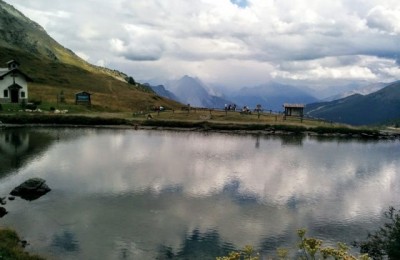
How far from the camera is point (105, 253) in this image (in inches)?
1299

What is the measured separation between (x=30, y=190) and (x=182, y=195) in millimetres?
17817

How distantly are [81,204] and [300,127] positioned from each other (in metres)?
89.8

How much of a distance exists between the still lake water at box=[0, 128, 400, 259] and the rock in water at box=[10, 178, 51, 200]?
116 cm

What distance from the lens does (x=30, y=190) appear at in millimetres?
47531

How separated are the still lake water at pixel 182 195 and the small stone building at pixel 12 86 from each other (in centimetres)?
4559

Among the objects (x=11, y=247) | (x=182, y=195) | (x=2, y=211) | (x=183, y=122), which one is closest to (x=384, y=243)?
(x=182, y=195)

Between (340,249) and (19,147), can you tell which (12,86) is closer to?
(19,147)

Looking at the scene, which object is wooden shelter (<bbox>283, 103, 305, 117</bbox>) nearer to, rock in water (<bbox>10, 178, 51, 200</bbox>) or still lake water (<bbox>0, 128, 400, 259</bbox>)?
still lake water (<bbox>0, 128, 400, 259</bbox>)

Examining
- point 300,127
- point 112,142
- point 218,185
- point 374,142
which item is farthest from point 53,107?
point 374,142

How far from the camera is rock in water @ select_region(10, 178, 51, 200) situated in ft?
154

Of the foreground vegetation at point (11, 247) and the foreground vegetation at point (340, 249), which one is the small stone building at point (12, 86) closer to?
the foreground vegetation at point (11, 247)

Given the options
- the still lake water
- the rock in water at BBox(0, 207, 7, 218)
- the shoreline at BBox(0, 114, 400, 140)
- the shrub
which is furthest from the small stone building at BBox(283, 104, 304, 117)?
the rock in water at BBox(0, 207, 7, 218)

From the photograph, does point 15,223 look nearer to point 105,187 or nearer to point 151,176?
point 105,187

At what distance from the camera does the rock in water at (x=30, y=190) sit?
46.9 meters
